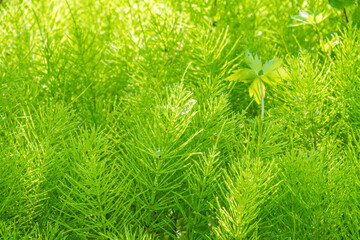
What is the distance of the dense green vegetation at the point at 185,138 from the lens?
2.28ft

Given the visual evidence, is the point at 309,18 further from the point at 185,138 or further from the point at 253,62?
the point at 185,138

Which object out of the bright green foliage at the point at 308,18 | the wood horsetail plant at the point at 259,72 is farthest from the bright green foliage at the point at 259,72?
the bright green foliage at the point at 308,18

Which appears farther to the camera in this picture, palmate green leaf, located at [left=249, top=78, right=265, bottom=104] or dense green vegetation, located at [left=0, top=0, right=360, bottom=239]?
palmate green leaf, located at [left=249, top=78, right=265, bottom=104]

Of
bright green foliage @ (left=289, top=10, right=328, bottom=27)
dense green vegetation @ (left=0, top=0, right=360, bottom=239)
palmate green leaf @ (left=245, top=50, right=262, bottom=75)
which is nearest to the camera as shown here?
dense green vegetation @ (left=0, top=0, right=360, bottom=239)

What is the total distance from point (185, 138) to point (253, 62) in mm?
290

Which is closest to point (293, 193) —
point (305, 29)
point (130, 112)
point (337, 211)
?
point (337, 211)

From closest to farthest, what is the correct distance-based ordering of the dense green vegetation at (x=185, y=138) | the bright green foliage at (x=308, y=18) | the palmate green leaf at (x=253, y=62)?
the dense green vegetation at (x=185, y=138) < the palmate green leaf at (x=253, y=62) < the bright green foliage at (x=308, y=18)

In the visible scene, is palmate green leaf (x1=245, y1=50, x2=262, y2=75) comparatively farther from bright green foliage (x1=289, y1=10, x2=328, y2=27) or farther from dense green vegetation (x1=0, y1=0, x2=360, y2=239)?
bright green foliage (x1=289, y1=10, x2=328, y2=27)

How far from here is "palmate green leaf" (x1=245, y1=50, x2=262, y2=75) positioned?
3.24 feet

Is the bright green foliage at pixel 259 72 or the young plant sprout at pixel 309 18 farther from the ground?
the young plant sprout at pixel 309 18

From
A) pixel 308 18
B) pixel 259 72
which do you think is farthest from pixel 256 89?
pixel 308 18

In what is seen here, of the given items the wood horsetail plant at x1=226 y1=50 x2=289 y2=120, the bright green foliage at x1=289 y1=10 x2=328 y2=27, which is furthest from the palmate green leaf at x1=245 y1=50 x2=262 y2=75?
the bright green foliage at x1=289 y1=10 x2=328 y2=27

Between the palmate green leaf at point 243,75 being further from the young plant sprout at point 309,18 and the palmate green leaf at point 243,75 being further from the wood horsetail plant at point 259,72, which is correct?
the young plant sprout at point 309,18

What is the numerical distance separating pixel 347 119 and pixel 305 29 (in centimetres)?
53
